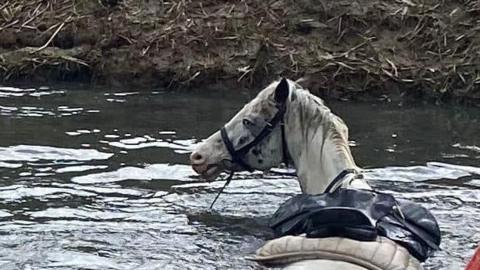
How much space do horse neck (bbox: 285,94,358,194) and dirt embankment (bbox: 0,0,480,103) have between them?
16.2ft

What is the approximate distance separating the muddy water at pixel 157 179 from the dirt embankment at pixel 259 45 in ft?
1.80

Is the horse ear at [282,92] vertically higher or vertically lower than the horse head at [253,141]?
higher

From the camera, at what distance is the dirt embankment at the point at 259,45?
424 inches

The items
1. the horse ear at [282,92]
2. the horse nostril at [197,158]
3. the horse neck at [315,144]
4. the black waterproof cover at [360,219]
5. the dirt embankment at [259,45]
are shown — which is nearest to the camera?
the black waterproof cover at [360,219]

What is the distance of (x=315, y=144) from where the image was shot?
5238 mm

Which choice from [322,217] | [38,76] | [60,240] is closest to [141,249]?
[60,240]

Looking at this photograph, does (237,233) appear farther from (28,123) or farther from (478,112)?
(478,112)

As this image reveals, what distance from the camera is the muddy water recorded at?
553 cm

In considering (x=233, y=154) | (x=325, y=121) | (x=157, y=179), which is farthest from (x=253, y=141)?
(x=157, y=179)

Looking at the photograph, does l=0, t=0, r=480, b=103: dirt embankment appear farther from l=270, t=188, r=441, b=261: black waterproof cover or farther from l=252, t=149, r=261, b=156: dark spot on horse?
l=270, t=188, r=441, b=261: black waterproof cover

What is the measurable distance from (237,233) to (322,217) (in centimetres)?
154

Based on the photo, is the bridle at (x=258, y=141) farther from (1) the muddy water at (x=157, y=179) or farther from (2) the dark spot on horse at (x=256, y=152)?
(1) the muddy water at (x=157, y=179)

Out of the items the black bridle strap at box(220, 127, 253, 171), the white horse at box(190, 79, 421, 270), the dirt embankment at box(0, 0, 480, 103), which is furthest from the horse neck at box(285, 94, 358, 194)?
the dirt embankment at box(0, 0, 480, 103)

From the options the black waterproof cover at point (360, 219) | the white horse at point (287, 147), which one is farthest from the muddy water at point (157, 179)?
the white horse at point (287, 147)
